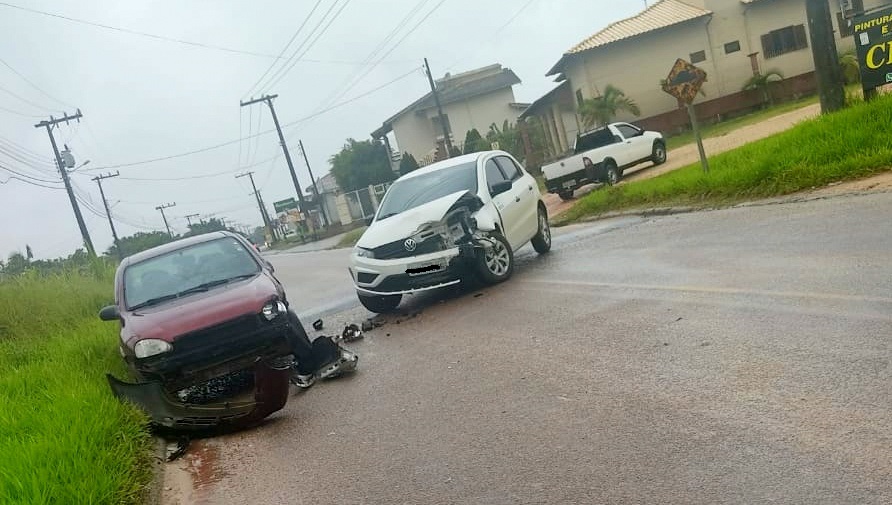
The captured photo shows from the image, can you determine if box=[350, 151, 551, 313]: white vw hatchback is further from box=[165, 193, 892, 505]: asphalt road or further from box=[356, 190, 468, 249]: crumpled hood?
box=[165, 193, 892, 505]: asphalt road

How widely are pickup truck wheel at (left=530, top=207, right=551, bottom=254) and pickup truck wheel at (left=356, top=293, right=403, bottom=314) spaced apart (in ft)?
10.3

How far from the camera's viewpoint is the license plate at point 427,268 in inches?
403

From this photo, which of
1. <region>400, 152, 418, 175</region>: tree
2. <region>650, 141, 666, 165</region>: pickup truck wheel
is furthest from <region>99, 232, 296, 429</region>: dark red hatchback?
<region>400, 152, 418, 175</region>: tree

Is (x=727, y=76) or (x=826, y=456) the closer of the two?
(x=826, y=456)

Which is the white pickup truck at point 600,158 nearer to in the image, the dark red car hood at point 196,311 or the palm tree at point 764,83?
the palm tree at point 764,83

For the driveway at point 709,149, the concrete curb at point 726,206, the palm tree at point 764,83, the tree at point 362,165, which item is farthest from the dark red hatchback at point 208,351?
the tree at point 362,165

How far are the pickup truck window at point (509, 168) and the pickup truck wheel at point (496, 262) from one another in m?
2.06

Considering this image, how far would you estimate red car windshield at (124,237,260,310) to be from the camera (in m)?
8.47

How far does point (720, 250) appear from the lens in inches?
370

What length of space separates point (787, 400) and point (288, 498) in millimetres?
3119

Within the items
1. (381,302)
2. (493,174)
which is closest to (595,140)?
(493,174)

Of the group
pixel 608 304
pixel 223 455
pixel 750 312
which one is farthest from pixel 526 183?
pixel 223 455

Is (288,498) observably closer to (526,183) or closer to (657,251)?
(657,251)

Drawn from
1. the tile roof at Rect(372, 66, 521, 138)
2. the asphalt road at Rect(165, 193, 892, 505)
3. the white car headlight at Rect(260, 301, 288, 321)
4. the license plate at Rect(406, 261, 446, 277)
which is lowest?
Result: the asphalt road at Rect(165, 193, 892, 505)
